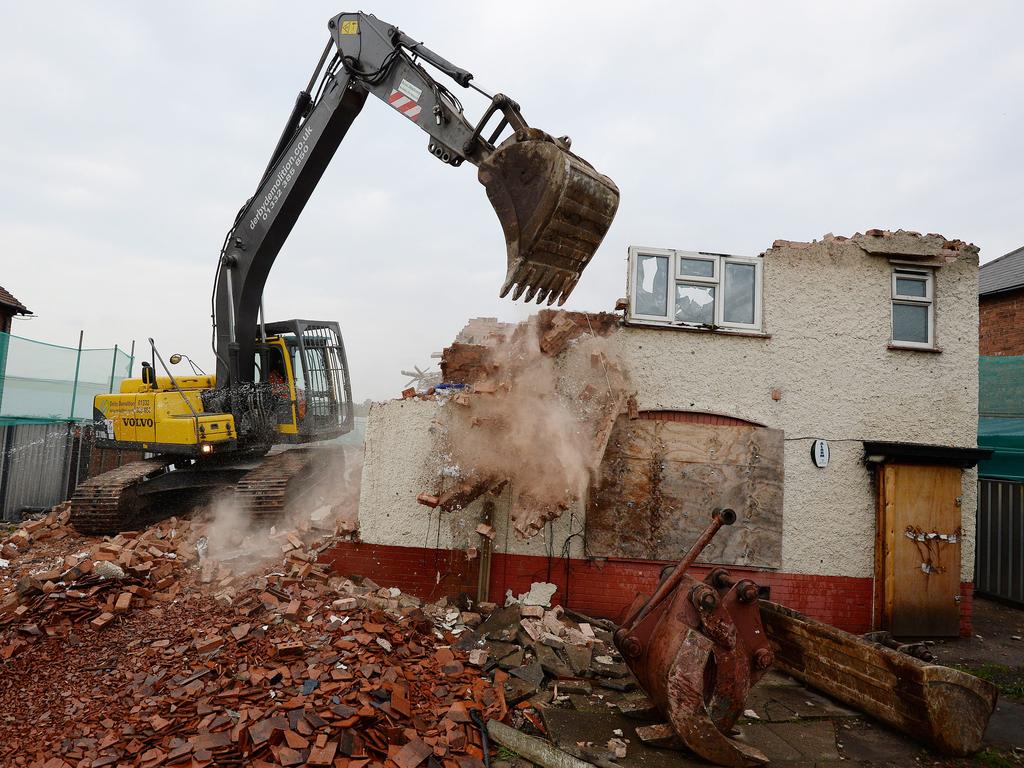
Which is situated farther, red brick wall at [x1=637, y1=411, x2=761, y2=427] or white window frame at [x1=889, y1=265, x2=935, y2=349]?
white window frame at [x1=889, y1=265, x2=935, y2=349]

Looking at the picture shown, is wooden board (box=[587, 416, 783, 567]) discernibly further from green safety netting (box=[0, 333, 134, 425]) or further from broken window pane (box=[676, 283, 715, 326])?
green safety netting (box=[0, 333, 134, 425])

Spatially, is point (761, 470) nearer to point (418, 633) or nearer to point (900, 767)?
point (900, 767)

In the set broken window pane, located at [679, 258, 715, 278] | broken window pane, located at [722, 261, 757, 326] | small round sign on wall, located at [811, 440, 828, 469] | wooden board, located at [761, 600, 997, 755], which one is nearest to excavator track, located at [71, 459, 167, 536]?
broken window pane, located at [679, 258, 715, 278]

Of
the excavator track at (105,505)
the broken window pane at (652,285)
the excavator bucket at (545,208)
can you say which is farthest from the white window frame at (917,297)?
the excavator track at (105,505)

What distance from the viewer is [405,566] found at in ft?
23.9

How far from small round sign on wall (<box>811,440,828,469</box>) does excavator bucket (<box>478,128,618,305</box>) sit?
16.5ft

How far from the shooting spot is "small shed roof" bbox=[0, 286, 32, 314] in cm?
2058

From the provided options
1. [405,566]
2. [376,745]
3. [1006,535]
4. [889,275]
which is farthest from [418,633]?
[1006,535]

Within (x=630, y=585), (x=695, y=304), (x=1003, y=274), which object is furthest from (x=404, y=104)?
(x=1003, y=274)

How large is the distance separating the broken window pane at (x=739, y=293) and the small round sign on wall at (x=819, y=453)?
1826 mm

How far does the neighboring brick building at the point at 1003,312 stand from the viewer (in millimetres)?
15891

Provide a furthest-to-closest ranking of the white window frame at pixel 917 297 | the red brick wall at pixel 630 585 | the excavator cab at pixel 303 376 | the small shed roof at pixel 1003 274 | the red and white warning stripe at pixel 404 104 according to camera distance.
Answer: the small shed roof at pixel 1003 274 → the excavator cab at pixel 303 376 → the white window frame at pixel 917 297 → the red brick wall at pixel 630 585 → the red and white warning stripe at pixel 404 104

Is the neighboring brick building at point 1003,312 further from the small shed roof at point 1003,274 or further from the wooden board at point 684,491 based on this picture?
the wooden board at point 684,491

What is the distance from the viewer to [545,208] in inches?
172
